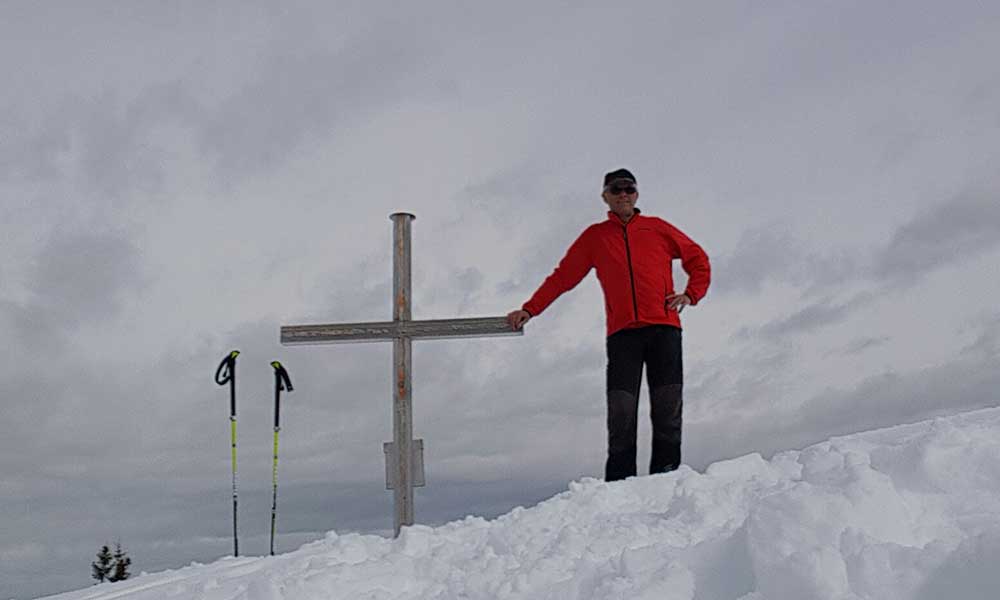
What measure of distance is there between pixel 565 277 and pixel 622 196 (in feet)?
2.31

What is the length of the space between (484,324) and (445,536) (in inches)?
140

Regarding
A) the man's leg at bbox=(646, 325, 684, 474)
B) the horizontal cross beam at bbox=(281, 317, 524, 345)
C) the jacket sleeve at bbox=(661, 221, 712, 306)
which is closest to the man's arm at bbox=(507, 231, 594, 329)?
the jacket sleeve at bbox=(661, 221, 712, 306)

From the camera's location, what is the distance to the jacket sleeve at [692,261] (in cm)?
740

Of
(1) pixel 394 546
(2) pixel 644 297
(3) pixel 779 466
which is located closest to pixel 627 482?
(3) pixel 779 466

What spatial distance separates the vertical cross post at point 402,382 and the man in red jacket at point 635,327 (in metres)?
2.21

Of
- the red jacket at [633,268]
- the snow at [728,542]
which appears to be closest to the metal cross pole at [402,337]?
the red jacket at [633,268]

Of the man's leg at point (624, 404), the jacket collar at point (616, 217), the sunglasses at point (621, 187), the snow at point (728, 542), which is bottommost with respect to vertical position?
the snow at point (728, 542)

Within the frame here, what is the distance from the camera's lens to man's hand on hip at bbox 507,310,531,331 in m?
7.89

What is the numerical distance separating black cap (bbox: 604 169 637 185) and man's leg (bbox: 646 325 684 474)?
1.04 m

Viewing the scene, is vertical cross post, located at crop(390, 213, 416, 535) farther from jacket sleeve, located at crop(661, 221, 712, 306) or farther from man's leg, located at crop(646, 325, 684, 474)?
jacket sleeve, located at crop(661, 221, 712, 306)

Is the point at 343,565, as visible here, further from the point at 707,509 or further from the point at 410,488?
the point at 410,488

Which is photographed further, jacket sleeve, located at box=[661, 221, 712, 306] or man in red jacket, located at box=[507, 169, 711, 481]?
jacket sleeve, located at box=[661, 221, 712, 306]

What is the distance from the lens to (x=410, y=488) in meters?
8.73

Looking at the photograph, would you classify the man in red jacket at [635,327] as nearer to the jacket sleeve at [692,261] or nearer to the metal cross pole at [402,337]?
the jacket sleeve at [692,261]
